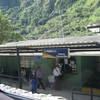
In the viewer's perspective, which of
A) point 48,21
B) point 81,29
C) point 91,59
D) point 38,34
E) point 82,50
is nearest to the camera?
point 82,50

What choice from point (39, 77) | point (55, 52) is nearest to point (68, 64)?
point (39, 77)

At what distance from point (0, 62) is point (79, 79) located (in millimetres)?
9098

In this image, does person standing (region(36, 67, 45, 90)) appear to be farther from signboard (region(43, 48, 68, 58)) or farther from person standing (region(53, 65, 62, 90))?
signboard (region(43, 48, 68, 58))

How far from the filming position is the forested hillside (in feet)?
358

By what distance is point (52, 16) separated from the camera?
127 m

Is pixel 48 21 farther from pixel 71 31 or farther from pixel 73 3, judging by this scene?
pixel 71 31

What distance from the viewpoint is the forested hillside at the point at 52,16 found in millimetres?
109125

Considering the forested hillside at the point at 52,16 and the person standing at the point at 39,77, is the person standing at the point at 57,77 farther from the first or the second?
the forested hillside at the point at 52,16

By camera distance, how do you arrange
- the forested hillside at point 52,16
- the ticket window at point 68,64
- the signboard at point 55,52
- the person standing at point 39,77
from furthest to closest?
1. the forested hillside at point 52,16
2. the person standing at point 39,77
3. the ticket window at point 68,64
4. the signboard at point 55,52

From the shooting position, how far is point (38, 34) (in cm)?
11462

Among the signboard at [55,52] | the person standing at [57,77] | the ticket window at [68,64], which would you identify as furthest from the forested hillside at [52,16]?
the signboard at [55,52]

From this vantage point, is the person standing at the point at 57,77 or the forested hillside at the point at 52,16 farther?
the forested hillside at the point at 52,16

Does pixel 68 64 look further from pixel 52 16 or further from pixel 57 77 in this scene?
pixel 52 16

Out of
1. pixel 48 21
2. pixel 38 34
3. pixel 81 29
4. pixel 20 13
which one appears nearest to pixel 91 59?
pixel 81 29
